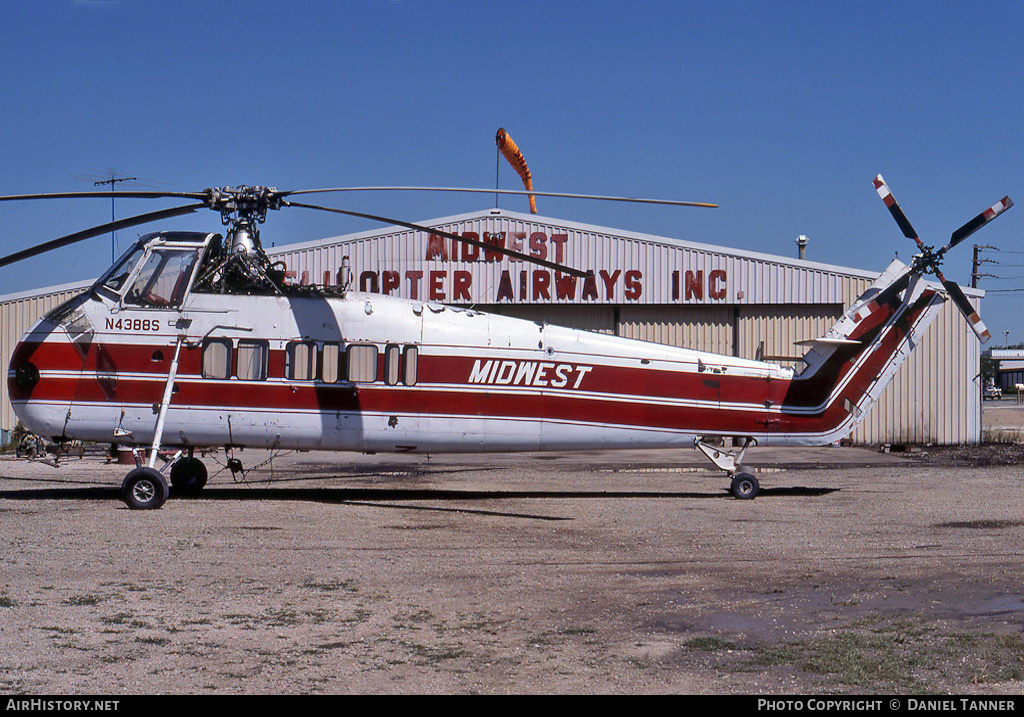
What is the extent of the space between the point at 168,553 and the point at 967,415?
95.3 ft

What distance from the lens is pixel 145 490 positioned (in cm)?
1428

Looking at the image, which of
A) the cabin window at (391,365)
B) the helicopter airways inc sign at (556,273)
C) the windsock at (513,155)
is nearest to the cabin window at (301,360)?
the cabin window at (391,365)

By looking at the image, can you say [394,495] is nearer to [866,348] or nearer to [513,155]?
[866,348]

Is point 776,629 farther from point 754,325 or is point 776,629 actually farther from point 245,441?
point 754,325

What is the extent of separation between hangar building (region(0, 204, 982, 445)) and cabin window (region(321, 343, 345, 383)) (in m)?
15.3

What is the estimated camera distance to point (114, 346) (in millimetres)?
15500

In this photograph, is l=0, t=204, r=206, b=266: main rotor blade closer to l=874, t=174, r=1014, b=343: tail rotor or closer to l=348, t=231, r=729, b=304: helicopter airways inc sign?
l=874, t=174, r=1014, b=343: tail rotor

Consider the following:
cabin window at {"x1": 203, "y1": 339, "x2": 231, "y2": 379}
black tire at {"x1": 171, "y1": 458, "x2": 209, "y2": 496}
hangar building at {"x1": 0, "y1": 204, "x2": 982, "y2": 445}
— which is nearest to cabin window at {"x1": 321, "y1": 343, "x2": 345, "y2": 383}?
cabin window at {"x1": 203, "y1": 339, "x2": 231, "y2": 379}

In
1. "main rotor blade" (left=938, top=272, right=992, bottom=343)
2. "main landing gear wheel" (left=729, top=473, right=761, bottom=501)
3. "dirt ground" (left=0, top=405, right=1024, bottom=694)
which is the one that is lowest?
"dirt ground" (left=0, top=405, right=1024, bottom=694)

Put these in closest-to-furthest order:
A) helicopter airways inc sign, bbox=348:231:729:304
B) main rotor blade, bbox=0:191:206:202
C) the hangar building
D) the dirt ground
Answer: the dirt ground < main rotor blade, bbox=0:191:206:202 < helicopter airways inc sign, bbox=348:231:729:304 < the hangar building

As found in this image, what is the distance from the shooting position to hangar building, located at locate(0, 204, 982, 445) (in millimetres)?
31484

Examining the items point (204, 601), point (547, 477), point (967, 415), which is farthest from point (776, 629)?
point (967, 415)

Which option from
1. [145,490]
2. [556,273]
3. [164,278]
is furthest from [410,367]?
[556,273]

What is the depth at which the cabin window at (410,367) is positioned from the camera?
52.6 ft
